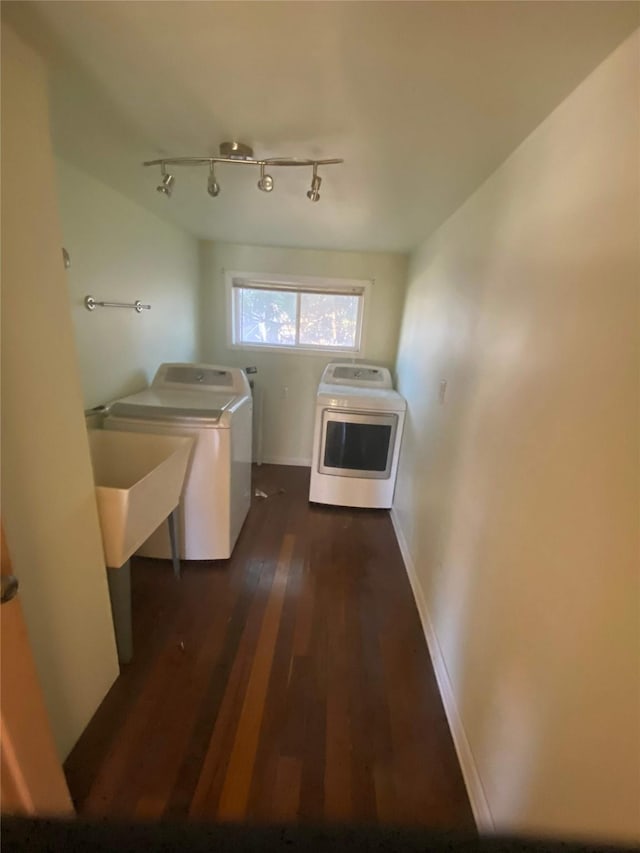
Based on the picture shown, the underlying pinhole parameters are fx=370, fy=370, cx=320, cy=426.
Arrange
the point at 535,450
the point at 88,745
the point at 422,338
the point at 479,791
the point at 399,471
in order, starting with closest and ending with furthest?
the point at 535,450 → the point at 479,791 → the point at 88,745 → the point at 422,338 → the point at 399,471

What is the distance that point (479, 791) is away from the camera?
117 cm

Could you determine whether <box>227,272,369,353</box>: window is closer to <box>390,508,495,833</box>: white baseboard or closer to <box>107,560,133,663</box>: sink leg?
<box>390,508,495,833</box>: white baseboard

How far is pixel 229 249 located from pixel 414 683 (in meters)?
3.46

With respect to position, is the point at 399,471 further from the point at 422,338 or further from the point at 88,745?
the point at 88,745

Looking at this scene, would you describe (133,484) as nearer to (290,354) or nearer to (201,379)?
(201,379)

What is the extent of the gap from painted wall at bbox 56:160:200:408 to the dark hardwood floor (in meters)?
1.22

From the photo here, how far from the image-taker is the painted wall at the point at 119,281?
1812 millimetres

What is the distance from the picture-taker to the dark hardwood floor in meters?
1.18

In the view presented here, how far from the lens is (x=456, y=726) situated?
1385 mm

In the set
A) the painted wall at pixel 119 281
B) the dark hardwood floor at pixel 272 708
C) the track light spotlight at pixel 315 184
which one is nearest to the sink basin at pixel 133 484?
the painted wall at pixel 119 281

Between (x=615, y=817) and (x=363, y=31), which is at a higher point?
(x=363, y=31)

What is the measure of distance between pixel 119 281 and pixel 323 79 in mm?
1685

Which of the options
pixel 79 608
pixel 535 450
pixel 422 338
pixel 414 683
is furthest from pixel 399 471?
pixel 79 608

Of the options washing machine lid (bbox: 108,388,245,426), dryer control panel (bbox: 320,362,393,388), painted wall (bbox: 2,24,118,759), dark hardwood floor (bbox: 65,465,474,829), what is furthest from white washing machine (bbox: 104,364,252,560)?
dryer control panel (bbox: 320,362,393,388)
